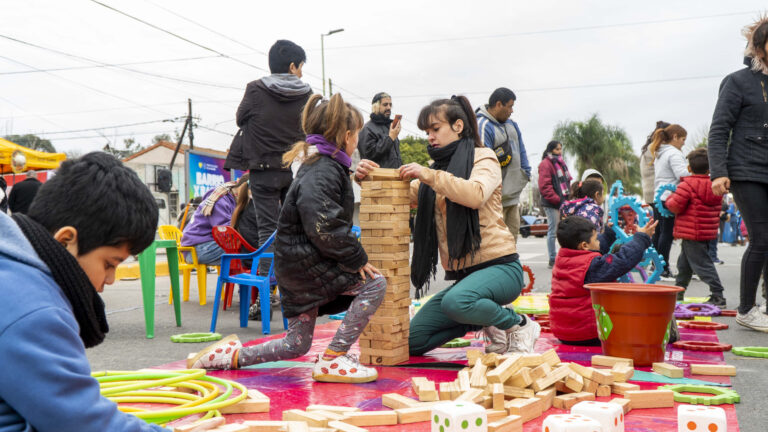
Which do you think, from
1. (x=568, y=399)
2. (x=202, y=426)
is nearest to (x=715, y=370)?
(x=568, y=399)

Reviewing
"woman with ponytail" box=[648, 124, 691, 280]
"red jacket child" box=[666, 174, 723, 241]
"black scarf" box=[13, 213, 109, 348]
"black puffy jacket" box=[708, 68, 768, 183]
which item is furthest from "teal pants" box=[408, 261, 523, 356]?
"woman with ponytail" box=[648, 124, 691, 280]

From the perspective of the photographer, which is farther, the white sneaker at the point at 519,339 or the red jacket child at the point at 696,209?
the red jacket child at the point at 696,209

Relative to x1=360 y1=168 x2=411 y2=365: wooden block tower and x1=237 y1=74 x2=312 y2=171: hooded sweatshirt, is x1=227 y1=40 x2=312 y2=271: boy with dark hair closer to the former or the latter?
x1=237 y1=74 x2=312 y2=171: hooded sweatshirt

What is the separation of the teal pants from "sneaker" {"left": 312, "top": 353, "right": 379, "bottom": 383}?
24.1 inches

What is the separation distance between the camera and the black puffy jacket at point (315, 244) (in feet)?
11.0

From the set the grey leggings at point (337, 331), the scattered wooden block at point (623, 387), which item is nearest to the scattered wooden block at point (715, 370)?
the scattered wooden block at point (623, 387)

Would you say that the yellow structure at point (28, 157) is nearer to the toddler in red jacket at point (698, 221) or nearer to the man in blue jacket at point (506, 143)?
the man in blue jacket at point (506, 143)

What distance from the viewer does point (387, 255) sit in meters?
3.79

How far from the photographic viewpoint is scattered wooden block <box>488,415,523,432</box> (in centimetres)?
228

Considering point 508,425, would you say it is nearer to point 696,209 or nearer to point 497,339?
point 497,339

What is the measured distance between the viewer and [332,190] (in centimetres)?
346

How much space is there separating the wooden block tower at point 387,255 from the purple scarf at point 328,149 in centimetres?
29

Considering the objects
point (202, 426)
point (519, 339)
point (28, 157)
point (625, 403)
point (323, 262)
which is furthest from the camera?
point (28, 157)

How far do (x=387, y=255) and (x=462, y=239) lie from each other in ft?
1.51
